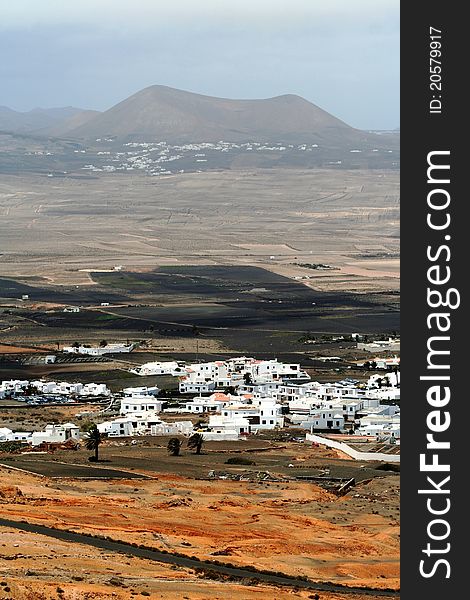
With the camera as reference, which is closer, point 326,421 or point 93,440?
point 93,440

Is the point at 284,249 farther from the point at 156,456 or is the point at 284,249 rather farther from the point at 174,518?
→ the point at 174,518

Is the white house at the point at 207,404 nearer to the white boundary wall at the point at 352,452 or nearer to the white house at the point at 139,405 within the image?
the white house at the point at 139,405

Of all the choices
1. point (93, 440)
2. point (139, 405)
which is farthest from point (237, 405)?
point (93, 440)

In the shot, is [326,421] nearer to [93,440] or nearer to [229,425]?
[229,425]

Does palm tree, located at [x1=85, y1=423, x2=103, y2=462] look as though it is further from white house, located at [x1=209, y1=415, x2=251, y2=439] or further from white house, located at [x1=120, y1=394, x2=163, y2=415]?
white house, located at [x1=120, y1=394, x2=163, y2=415]

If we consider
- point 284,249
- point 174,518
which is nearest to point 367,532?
point 174,518
